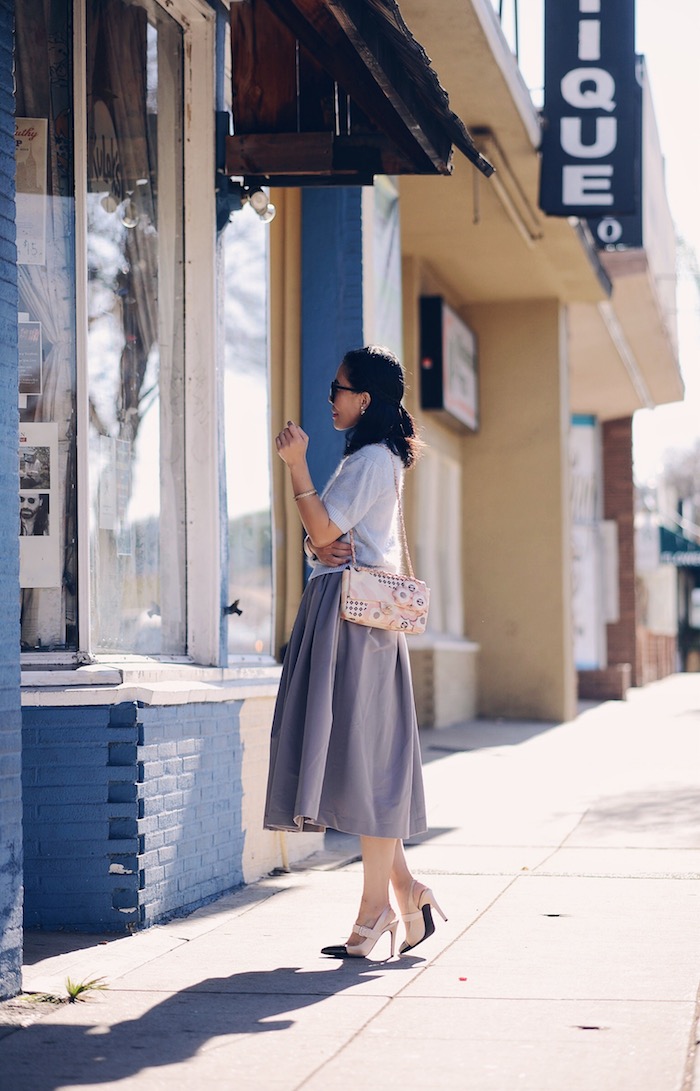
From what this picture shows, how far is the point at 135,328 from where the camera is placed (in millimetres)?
6141

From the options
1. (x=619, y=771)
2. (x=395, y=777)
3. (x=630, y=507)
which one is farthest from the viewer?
(x=630, y=507)

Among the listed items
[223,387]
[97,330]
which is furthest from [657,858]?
[97,330]

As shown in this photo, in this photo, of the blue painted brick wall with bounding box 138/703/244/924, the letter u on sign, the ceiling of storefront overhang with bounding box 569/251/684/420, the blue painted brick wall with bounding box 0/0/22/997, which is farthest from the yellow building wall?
the blue painted brick wall with bounding box 0/0/22/997

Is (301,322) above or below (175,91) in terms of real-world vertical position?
below

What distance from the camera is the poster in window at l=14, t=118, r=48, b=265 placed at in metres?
5.57

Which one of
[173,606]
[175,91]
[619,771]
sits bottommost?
[619,771]

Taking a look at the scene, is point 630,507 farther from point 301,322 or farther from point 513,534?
point 301,322

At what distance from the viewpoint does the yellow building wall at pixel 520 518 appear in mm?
15977

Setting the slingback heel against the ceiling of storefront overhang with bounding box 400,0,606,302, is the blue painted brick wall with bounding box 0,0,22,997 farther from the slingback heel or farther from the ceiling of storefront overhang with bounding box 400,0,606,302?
the ceiling of storefront overhang with bounding box 400,0,606,302

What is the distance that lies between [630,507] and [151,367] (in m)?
18.4

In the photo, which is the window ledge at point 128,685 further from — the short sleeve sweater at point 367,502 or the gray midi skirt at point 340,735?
the short sleeve sweater at point 367,502

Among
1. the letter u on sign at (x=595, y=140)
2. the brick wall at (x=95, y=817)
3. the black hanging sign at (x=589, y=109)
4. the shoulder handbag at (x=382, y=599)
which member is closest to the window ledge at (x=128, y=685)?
the brick wall at (x=95, y=817)

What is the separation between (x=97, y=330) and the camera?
585 centimetres

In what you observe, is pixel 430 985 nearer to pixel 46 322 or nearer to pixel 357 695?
pixel 357 695
